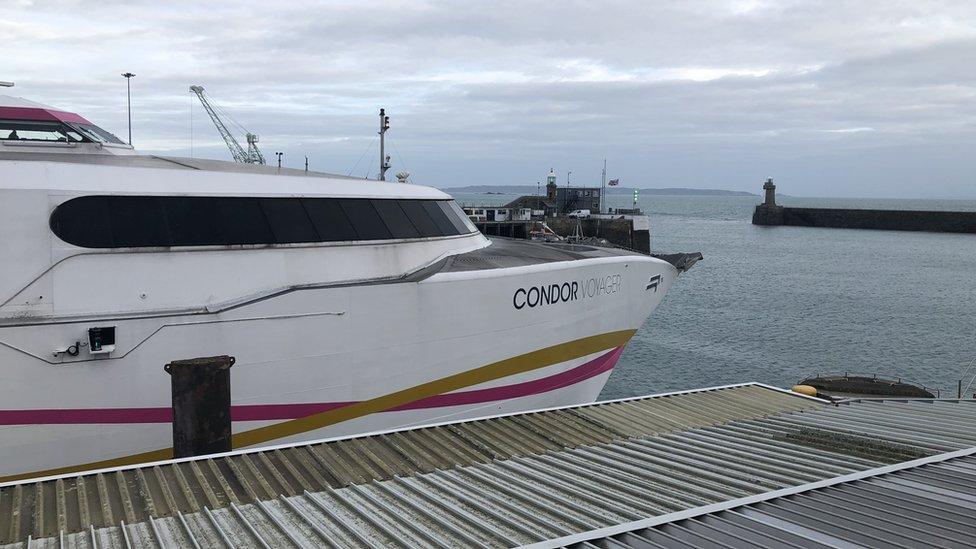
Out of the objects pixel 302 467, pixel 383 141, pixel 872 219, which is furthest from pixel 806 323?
pixel 872 219

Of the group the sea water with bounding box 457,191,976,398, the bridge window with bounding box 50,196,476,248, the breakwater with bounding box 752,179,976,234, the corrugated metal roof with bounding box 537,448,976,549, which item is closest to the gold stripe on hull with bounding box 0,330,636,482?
the bridge window with bounding box 50,196,476,248

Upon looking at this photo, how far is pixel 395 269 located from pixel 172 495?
680 centimetres

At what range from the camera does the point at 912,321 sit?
45094 mm

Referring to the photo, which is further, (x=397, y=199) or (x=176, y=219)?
(x=397, y=199)

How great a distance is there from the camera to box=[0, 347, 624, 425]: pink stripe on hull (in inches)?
400

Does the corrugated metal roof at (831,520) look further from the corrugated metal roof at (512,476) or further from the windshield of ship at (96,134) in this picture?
the windshield of ship at (96,134)

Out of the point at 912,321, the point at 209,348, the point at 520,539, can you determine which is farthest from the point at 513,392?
the point at 912,321

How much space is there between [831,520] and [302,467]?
5.87 m

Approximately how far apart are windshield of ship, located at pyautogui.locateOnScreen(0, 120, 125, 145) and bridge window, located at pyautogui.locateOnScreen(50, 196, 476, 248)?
3398mm

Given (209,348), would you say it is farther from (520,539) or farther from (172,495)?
(520,539)

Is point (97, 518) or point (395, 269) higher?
point (395, 269)

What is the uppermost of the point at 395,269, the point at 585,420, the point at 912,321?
the point at 395,269

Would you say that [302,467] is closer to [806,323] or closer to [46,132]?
[46,132]

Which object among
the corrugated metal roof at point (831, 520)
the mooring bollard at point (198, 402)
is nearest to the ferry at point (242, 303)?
the mooring bollard at point (198, 402)
